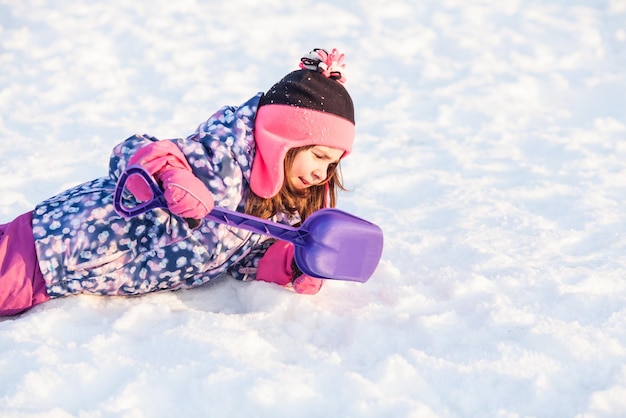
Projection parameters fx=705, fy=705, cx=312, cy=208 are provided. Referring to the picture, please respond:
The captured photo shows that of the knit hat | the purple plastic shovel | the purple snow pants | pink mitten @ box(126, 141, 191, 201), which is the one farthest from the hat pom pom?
the purple snow pants

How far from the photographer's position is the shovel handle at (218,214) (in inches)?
62.0

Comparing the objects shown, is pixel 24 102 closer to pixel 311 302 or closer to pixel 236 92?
pixel 236 92

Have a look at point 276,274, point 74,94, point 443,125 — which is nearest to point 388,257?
point 276,274

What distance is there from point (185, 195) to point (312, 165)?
0.45 metres

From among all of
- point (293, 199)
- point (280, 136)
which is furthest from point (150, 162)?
point (293, 199)

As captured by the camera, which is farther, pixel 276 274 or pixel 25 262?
pixel 276 274

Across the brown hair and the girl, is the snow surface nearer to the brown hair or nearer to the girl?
the girl

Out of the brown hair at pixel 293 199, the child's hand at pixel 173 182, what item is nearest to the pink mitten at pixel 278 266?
the brown hair at pixel 293 199

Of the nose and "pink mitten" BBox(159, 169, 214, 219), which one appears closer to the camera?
"pink mitten" BBox(159, 169, 214, 219)

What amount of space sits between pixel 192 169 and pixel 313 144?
0.33 meters

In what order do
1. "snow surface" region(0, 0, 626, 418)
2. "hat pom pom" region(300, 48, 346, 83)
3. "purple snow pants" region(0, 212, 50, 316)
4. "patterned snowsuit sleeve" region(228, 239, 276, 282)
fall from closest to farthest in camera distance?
"snow surface" region(0, 0, 626, 418) < "purple snow pants" region(0, 212, 50, 316) < "hat pom pom" region(300, 48, 346, 83) < "patterned snowsuit sleeve" region(228, 239, 276, 282)

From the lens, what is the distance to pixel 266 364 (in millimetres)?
1556

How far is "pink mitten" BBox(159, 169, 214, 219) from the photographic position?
5.10 ft

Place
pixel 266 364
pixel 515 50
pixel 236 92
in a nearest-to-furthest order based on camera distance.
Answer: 1. pixel 266 364
2. pixel 236 92
3. pixel 515 50
